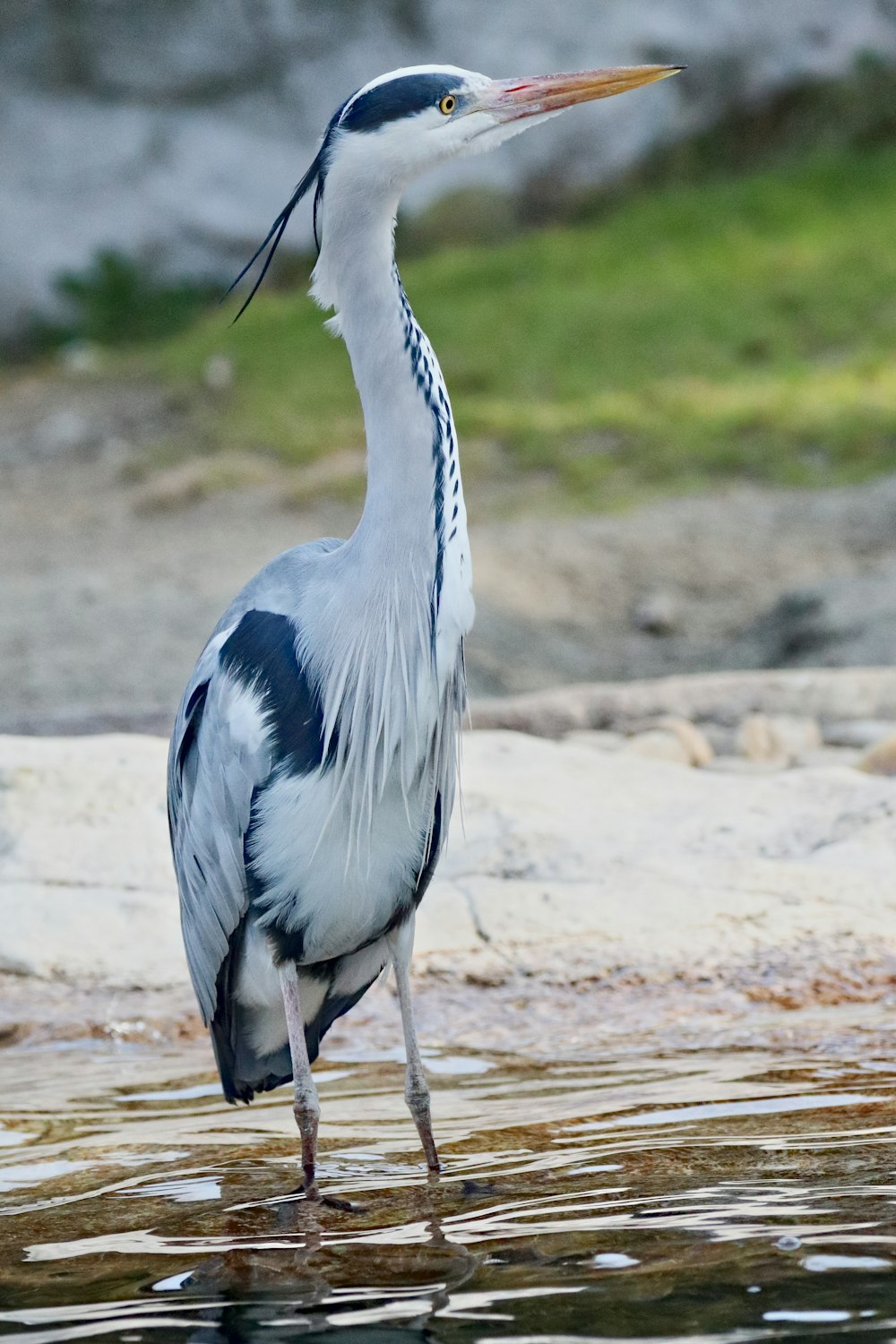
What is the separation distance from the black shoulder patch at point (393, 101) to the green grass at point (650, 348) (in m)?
7.91

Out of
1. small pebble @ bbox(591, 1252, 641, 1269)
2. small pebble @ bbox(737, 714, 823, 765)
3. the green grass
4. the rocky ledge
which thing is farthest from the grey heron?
the green grass

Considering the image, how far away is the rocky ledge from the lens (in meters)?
4.40

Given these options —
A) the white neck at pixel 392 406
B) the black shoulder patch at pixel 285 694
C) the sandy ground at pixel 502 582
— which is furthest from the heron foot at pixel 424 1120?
the sandy ground at pixel 502 582

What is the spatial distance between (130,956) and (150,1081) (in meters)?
0.46

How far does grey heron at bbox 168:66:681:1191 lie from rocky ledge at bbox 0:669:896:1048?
0.90 metres

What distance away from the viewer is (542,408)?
41.6 ft

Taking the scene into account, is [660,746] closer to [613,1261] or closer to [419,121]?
[419,121]

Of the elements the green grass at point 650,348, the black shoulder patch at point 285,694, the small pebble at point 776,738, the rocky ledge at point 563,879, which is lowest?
the rocky ledge at point 563,879

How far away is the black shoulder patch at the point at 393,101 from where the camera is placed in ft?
10.9

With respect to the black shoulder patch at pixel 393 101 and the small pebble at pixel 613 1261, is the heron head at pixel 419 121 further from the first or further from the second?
the small pebble at pixel 613 1261

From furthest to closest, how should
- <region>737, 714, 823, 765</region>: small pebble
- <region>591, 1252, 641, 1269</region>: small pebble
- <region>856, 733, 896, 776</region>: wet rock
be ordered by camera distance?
<region>737, 714, 823, 765</region>: small pebble, <region>856, 733, 896, 776</region>: wet rock, <region>591, 1252, 641, 1269</region>: small pebble

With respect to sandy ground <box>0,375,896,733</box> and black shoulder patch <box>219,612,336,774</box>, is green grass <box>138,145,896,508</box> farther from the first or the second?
black shoulder patch <box>219,612,336,774</box>

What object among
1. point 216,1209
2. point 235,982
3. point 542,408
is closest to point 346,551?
point 235,982

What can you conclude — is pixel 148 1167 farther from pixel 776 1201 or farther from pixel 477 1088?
pixel 776 1201
